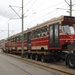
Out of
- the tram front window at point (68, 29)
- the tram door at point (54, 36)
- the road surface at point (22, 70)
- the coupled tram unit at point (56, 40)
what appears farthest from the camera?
the tram door at point (54, 36)

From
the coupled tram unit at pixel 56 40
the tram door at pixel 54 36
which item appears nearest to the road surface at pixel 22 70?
the coupled tram unit at pixel 56 40

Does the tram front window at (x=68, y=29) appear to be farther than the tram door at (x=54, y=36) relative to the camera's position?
No

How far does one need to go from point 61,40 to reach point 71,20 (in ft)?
6.43

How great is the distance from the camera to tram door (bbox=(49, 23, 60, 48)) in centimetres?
1843

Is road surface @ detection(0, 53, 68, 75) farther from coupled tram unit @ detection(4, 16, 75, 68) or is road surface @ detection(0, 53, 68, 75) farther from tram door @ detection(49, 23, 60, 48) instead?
tram door @ detection(49, 23, 60, 48)

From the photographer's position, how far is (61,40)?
1777cm

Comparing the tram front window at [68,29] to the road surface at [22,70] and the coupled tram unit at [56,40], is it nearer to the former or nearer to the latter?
the coupled tram unit at [56,40]

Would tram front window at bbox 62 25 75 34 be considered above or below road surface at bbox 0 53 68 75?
above

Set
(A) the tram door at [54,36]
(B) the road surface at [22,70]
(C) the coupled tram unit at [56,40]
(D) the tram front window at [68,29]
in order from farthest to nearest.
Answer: (A) the tram door at [54,36]
(D) the tram front window at [68,29]
(C) the coupled tram unit at [56,40]
(B) the road surface at [22,70]

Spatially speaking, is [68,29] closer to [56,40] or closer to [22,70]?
[56,40]

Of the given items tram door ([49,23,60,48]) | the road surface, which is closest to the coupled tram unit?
tram door ([49,23,60,48])

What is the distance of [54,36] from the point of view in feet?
62.0

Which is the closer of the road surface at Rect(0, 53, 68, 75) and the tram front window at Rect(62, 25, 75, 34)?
the road surface at Rect(0, 53, 68, 75)

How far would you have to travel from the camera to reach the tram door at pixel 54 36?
18.4 meters
